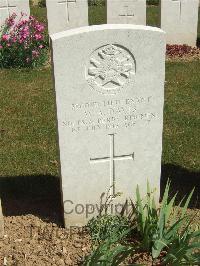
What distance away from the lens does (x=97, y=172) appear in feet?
12.3

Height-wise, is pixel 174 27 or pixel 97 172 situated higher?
pixel 174 27

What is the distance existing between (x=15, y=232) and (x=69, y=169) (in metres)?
0.77

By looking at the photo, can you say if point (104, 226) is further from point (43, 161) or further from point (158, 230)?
point (43, 161)

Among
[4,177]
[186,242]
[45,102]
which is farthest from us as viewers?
[45,102]

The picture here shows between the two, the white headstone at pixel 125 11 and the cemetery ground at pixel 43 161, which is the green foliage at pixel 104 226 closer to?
the cemetery ground at pixel 43 161

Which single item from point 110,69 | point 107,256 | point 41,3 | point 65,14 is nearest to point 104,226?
point 107,256

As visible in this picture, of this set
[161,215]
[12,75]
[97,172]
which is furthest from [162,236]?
[12,75]

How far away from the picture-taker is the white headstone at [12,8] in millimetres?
8609

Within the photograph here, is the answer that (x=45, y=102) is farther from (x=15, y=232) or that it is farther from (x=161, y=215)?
(x=161, y=215)

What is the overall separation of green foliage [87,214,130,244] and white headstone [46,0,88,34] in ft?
21.2

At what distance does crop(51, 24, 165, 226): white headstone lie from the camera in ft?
10.6

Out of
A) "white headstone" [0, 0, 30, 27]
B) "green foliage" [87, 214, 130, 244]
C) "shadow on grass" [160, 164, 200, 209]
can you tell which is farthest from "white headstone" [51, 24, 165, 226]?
"white headstone" [0, 0, 30, 27]

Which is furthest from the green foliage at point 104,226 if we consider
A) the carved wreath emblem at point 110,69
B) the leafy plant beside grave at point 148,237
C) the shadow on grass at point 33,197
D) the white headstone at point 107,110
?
the carved wreath emblem at point 110,69

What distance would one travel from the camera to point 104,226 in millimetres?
3732
